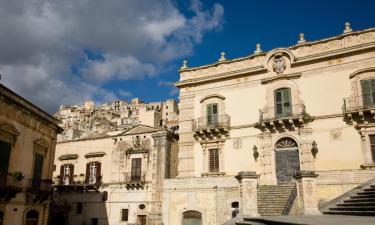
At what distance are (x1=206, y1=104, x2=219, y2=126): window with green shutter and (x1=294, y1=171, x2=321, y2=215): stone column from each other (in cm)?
1048

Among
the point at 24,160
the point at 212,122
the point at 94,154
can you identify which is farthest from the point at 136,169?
the point at 24,160

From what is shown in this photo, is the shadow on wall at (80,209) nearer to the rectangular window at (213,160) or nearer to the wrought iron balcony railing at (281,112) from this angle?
the rectangular window at (213,160)

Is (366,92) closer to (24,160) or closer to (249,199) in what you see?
(249,199)

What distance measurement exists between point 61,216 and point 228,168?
17630 millimetres

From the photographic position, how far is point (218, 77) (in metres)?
25.0

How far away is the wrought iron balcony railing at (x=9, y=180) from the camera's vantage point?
16578mm

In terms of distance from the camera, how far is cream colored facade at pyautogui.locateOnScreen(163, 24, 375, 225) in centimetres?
2016

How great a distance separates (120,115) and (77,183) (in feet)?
209

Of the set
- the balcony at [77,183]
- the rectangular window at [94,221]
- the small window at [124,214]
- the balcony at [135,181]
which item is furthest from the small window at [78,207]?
the balcony at [135,181]

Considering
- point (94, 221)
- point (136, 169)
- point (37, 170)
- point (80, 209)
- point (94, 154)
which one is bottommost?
point (94, 221)

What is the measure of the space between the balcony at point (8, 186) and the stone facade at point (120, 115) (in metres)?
42.9

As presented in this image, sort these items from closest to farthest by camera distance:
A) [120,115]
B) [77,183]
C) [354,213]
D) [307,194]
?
[354,213], [307,194], [77,183], [120,115]

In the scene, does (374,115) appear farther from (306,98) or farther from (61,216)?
(61,216)

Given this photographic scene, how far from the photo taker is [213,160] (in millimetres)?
23750
